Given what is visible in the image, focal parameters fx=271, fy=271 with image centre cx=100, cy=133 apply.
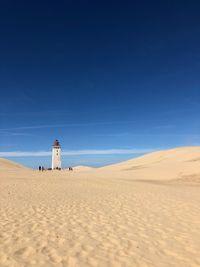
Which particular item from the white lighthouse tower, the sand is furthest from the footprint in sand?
the white lighthouse tower

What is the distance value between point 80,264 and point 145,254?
1.88m

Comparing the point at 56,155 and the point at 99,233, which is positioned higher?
the point at 56,155

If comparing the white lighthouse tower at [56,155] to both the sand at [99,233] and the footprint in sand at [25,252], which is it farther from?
the footprint in sand at [25,252]

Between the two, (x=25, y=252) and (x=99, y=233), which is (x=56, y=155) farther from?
(x=25, y=252)

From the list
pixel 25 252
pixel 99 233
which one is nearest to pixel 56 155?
pixel 99 233

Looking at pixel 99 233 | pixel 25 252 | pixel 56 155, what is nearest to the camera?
pixel 25 252

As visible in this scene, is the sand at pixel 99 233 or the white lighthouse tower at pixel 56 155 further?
the white lighthouse tower at pixel 56 155

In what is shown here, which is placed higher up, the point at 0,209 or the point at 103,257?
the point at 0,209

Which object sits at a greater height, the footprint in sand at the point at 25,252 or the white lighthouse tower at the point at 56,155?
the white lighthouse tower at the point at 56,155

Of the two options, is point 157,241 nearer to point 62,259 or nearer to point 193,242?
point 193,242

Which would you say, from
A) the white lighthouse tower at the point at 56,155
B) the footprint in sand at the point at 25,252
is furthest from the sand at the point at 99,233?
the white lighthouse tower at the point at 56,155

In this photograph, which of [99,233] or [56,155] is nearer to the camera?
[99,233]

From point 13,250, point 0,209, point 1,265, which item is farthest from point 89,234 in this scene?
point 0,209

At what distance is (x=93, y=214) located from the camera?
40.6 feet
